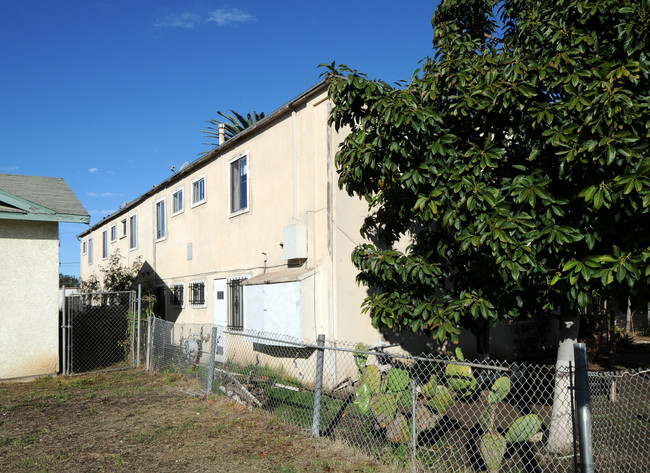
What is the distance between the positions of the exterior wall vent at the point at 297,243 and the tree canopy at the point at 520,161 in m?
3.50

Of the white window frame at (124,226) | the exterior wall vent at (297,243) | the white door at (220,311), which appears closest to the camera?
the exterior wall vent at (297,243)

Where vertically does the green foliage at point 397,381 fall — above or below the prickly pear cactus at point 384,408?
above

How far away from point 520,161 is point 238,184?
8.58 meters

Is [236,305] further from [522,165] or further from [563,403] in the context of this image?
[522,165]

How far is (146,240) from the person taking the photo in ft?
63.2

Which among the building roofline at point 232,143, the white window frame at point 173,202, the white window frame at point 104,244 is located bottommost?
the white window frame at point 104,244

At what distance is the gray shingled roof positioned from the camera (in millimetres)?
11124

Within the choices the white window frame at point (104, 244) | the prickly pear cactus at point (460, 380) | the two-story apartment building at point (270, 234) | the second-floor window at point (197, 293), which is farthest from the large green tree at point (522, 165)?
the white window frame at point (104, 244)

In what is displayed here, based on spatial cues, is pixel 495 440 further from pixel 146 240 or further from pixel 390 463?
pixel 146 240

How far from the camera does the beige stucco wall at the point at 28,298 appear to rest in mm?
10367

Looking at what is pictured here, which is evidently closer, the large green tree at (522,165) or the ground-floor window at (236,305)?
the large green tree at (522,165)

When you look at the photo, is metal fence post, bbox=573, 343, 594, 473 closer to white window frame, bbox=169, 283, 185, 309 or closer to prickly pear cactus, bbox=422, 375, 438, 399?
prickly pear cactus, bbox=422, 375, 438, 399

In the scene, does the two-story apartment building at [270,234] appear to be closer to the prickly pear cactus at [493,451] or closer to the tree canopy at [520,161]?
the tree canopy at [520,161]

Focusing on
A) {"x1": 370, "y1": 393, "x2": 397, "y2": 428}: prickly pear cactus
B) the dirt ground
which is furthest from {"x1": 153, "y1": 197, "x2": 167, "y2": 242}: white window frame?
{"x1": 370, "y1": 393, "x2": 397, "y2": 428}: prickly pear cactus
